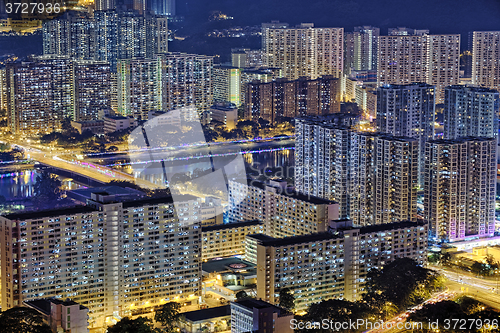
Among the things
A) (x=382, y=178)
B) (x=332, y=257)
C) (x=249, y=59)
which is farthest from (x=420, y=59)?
(x=332, y=257)

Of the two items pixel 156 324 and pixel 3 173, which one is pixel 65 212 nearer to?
pixel 156 324

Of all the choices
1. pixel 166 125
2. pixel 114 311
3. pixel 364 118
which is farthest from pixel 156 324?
pixel 364 118

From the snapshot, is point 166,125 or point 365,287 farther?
point 166,125

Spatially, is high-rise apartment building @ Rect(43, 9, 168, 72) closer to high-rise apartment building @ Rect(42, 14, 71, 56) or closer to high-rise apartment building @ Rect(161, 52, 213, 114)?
high-rise apartment building @ Rect(42, 14, 71, 56)
